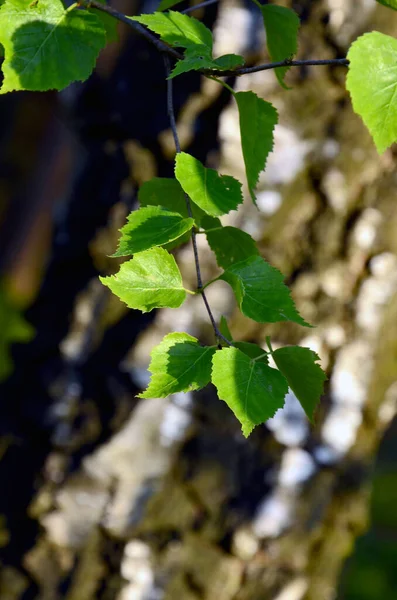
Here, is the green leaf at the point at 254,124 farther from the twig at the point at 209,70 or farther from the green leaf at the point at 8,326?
the green leaf at the point at 8,326

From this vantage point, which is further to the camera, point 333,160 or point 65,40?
point 333,160

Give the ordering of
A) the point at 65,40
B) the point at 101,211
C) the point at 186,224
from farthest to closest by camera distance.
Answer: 1. the point at 101,211
2. the point at 65,40
3. the point at 186,224

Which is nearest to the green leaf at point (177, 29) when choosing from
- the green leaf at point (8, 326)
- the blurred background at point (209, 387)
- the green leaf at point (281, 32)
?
the green leaf at point (281, 32)

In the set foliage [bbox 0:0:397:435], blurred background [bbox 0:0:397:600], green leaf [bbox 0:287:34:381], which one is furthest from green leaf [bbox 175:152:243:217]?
green leaf [bbox 0:287:34:381]

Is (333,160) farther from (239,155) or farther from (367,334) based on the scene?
(367,334)

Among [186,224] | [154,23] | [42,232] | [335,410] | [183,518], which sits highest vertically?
[154,23]

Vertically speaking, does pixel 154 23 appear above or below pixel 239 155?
above

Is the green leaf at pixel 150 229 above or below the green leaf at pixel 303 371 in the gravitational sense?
above

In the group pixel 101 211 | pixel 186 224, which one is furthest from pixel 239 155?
pixel 186 224
